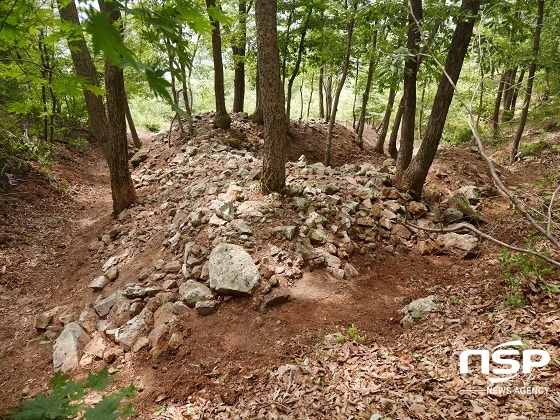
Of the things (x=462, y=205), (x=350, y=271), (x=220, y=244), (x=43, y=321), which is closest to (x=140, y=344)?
(x=220, y=244)

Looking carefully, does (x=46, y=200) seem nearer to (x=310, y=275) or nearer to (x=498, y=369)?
(x=310, y=275)

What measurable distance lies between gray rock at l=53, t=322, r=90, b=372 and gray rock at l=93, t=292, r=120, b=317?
0.32 meters

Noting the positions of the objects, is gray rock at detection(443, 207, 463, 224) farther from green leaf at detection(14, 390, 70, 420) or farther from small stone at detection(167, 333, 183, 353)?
green leaf at detection(14, 390, 70, 420)

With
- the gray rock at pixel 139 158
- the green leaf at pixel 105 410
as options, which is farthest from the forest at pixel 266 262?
the gray rock at pixel 139 158

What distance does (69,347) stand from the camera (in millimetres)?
4152

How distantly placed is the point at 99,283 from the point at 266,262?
291 cm

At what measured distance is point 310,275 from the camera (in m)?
4.91

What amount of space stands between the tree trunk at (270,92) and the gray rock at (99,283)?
3259 millimetres

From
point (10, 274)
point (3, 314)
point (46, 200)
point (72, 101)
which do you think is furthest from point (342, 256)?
point (72, 101)

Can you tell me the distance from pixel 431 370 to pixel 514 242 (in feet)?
11.3

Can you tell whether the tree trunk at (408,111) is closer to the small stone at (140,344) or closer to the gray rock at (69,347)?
the small stone at (140,344)

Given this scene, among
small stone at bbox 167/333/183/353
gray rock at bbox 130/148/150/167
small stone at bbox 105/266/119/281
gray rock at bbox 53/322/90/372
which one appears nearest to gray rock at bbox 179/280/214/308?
small stone at bbox 167/333/183/353

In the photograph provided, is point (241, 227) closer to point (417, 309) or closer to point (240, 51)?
point (417, 309)

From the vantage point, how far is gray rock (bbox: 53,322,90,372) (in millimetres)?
4012
